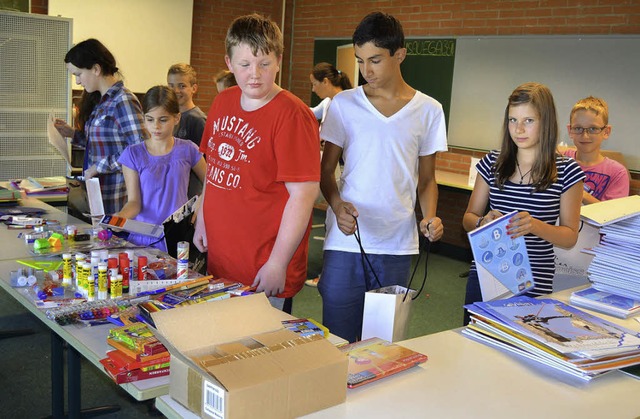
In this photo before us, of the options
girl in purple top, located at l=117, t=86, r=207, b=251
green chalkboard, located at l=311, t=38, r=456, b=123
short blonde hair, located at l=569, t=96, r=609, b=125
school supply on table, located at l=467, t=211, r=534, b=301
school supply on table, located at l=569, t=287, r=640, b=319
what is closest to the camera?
school supply on table, located at l=467, t=211, r=534, b=301

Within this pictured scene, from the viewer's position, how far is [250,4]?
768cm

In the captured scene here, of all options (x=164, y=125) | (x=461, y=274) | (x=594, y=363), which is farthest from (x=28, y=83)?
(x=594, y=363)

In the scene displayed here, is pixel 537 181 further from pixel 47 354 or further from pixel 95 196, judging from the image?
pixel 47 354

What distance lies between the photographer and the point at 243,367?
122 cm

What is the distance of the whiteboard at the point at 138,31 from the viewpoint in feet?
19.7

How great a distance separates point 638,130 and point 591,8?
1.04 meters

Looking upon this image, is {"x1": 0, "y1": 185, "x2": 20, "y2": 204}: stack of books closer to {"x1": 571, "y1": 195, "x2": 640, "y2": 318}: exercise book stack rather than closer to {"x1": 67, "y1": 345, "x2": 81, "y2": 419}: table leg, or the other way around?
{"x1": 67, "y1": 345, "x2": 81, "y2": 419}: table leg

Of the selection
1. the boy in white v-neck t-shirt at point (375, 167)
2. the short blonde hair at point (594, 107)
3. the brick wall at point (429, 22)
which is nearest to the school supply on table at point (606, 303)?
the boy in white v-neck t-shirt at point (375, 167)

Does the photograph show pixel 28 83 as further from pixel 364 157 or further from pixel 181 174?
pixel 364 157

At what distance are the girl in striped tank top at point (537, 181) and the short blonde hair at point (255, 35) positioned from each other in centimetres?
78

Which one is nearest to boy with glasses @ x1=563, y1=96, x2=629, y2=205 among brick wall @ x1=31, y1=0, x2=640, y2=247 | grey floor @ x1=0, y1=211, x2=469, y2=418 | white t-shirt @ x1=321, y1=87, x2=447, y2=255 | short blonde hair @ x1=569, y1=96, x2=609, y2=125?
short blonde hair @ x1=569, y1=96, x2=609, y2=125

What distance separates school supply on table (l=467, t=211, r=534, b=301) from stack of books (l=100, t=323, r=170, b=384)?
91 cm

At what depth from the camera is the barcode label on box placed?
3.77 feet

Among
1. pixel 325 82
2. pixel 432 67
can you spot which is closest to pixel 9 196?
pixel 325 82
